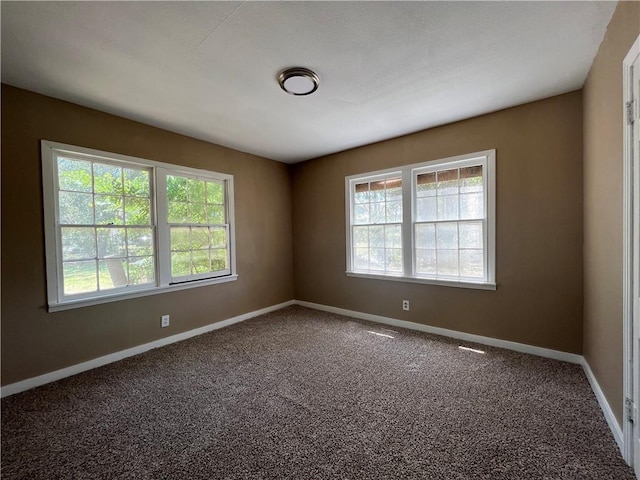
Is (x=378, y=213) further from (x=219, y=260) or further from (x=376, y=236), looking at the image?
(x=219, y=260)

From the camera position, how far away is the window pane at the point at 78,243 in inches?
101

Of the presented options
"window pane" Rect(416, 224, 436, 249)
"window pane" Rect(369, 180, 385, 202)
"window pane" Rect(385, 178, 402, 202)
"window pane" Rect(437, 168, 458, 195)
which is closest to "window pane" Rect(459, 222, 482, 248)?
"window pane" Rect(416, 224, 436, 249)

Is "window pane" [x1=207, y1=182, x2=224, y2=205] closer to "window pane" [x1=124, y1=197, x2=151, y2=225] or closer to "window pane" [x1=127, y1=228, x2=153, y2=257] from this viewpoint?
"window pane" [x1=124, y1=197, x2=151, y2=225]

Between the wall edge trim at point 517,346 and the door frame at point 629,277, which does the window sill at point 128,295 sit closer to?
the wall edge trim at point 517,346

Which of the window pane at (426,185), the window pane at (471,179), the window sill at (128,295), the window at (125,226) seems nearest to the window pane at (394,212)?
the window pane at (426,185)

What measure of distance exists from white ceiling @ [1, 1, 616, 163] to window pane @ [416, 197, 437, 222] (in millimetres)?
1020

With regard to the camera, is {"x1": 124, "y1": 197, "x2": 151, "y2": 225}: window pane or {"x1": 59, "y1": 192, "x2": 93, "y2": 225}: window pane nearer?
{"x1": 59, "y1": 192, "x2": 93, "y2": 225}: window pane

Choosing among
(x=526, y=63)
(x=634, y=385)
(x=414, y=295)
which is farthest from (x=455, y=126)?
(x=634, y=385)

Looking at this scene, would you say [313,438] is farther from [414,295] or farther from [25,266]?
[25,266]

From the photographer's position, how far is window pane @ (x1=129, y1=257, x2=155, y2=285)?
3.00 metres

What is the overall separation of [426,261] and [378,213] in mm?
939

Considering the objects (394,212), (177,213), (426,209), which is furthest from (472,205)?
(177,213)

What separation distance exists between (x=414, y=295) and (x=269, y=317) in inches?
84.4

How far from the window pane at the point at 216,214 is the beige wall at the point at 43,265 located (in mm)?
257
